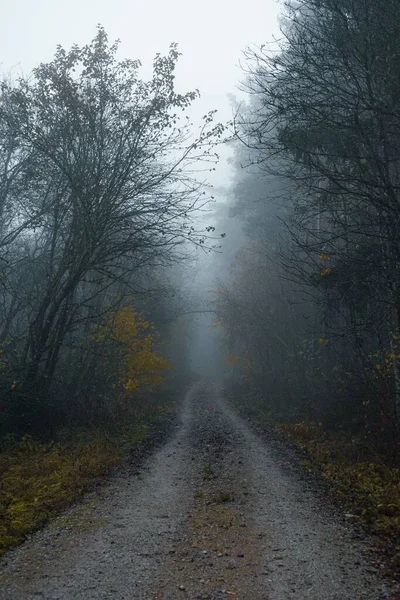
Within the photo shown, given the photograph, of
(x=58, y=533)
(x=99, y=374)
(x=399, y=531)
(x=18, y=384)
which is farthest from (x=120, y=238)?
(x=399, y=531)

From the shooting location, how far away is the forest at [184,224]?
9.41 metres

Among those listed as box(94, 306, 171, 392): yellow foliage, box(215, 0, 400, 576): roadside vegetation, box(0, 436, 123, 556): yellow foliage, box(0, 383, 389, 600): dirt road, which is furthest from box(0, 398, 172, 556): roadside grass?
box(94, 306, 171, 392): yellow foliage

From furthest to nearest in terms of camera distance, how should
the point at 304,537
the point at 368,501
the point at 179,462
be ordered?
the point at 179,462 → the point at 368,501 → the point at 304,537

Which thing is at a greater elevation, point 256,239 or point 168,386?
point 256,239

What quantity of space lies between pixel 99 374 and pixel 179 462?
8485 mm

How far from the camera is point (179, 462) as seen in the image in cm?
1123

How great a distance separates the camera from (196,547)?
239 inches

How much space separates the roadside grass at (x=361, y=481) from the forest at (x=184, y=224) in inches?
2.0

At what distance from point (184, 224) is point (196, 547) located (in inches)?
384

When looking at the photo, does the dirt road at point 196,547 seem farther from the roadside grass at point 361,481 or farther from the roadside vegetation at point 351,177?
the roadside vegetation at point 351,177

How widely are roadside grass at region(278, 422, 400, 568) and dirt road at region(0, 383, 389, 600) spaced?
0.37 m

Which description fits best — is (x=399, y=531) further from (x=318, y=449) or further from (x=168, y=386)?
(x=168, y=386)

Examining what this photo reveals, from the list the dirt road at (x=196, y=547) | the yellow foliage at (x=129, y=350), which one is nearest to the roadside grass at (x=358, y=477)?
the dirt road at (x=196, y=547)

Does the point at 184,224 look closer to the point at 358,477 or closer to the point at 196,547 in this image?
the point at 358,477
